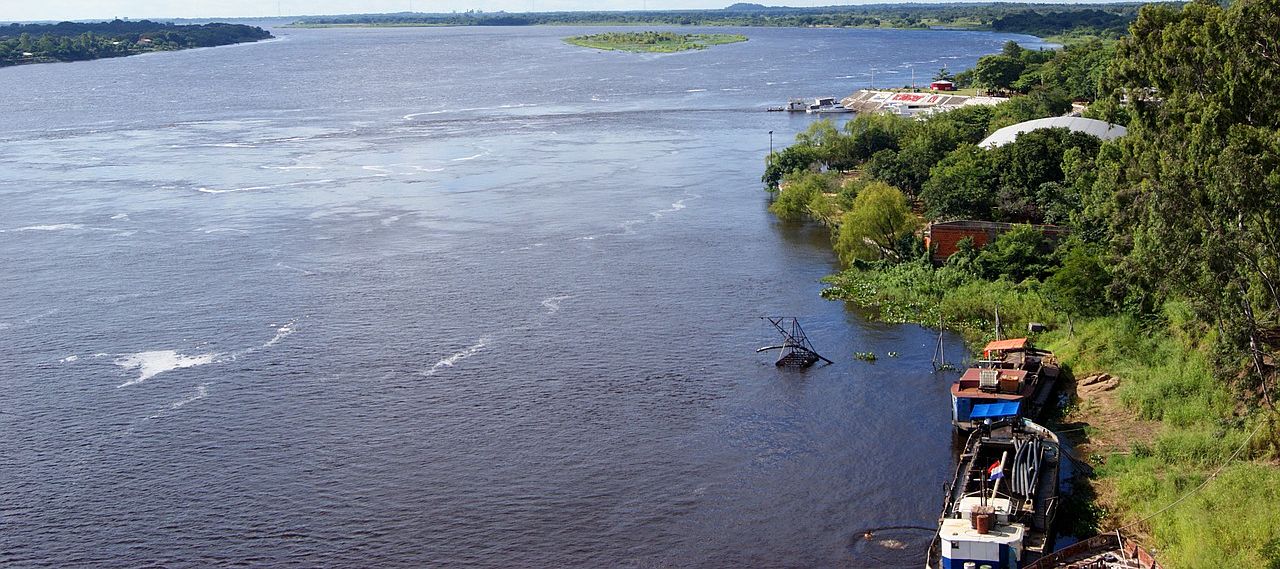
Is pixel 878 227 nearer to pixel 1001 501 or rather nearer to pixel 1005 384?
pixel 1005 384

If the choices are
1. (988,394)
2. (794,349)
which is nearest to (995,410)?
(988,394)

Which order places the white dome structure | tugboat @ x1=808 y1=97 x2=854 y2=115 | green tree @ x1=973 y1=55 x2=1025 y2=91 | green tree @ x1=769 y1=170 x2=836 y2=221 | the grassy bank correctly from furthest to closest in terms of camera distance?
1. tugboat @ x1=808 y1=97 x2=854 y2=115
2. green tree @ x1=973 y1=55 x2=1025 y2=91
3. the white dome structure
4. green tree @ x1=769 y1=170 x2=836 y2=221
5. the grassy bank

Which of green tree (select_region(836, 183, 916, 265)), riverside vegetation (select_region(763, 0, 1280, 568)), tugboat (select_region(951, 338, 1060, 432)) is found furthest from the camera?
green tree (select_region(836, 183, 916, 265))

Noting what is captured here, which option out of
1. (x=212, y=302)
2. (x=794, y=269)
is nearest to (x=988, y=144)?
(x=794, y=269)

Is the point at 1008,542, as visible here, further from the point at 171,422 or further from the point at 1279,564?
the point at 171,422

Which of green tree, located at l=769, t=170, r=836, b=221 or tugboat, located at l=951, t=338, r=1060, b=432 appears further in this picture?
green tree, located at l=769, t=170, r=836, b=221

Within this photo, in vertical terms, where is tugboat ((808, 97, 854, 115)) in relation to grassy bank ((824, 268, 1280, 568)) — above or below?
above

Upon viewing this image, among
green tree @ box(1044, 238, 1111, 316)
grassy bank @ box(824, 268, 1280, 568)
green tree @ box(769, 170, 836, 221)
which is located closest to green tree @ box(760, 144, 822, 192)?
green tree @ box(769, 170, 836, 221)

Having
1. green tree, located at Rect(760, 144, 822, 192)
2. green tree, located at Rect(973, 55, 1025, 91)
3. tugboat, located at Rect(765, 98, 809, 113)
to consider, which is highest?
green tree, located at Rect(973, 55, 1025, 91)

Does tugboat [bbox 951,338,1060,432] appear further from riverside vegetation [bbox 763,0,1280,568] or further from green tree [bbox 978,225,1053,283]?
green tree [bbox 978,225,1053,283]
